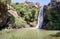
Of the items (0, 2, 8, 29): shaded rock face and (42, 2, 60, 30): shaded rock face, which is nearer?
(0, 2, 8, 29): shaded rock face

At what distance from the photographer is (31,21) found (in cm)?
4553

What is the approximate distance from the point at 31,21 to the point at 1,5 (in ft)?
56.4

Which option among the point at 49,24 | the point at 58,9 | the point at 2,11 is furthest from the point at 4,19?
the point at 58,9

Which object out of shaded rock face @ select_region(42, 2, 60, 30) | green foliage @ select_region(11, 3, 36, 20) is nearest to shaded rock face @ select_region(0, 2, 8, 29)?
shaded rock face @ select_region(42, 2, 60, 30)

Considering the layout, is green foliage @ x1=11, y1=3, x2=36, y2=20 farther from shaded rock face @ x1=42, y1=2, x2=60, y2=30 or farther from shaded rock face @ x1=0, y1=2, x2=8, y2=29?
shaded rock face @ x1=0, y1=2, x2=8, y2=29

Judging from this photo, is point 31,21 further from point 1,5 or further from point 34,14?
point 1,5

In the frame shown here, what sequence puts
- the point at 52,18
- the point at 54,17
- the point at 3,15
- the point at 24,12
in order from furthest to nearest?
1. the point at 24,12
2. the point at 54,17
3. the point at 52,18
4. the point at 3,15

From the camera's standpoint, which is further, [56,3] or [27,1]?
[27,1]

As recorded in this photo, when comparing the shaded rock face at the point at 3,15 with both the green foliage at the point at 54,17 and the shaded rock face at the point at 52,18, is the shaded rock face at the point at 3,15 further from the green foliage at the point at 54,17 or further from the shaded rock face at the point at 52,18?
the green foliage at the point at 54,17

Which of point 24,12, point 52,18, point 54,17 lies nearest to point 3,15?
point 52,18

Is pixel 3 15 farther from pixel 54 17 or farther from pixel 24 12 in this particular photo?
pixel 24 12

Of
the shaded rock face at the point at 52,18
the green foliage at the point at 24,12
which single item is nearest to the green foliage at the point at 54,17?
the shaded rock face at the point at 52,18

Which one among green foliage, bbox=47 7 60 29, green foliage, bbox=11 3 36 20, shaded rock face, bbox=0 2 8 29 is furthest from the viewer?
green foliage, bbox=11 3 36 20

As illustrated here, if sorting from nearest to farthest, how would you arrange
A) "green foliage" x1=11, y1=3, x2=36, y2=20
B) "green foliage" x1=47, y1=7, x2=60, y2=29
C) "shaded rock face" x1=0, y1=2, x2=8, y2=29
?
"shaded rock face" x1=0, y1=2, x2=8, y2=29
"green foliage" x1=47, y1=7, x2=60, y2=29
"green foliage" x1=11, y1=3, x2=36, y2=20
